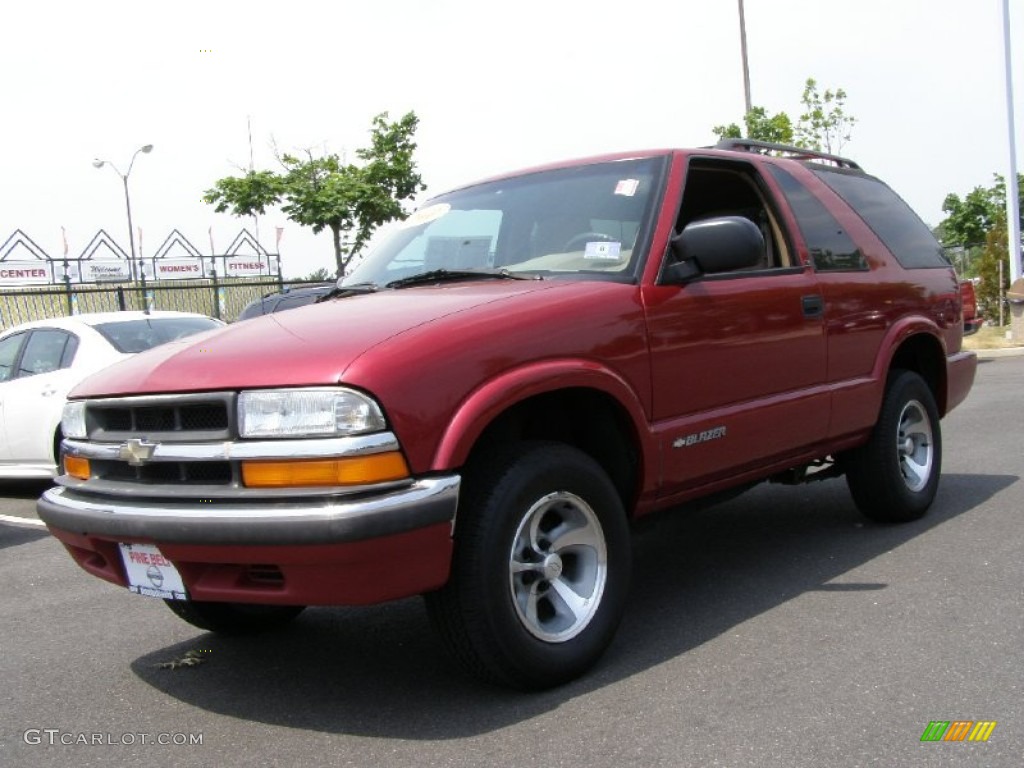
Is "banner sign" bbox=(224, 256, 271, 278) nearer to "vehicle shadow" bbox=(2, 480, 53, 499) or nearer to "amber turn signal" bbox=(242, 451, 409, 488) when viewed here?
"vehicle shadow" bbox=(2, 480, 53, 499)

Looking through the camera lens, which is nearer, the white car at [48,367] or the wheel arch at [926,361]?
the wheel arch at [926,361]

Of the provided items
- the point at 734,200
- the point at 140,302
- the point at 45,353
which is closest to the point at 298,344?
the point at 734,200

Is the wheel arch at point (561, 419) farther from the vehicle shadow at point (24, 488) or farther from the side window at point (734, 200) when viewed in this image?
the vehicle shadow at point (24, 488)

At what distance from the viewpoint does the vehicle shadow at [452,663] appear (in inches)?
134

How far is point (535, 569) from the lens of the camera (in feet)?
11.2

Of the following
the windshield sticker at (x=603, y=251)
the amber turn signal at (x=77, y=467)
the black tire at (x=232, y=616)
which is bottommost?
the black tire at (x=232, y=616)

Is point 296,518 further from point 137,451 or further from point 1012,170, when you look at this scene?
point 1012,170

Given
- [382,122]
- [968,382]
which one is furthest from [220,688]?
[382,122]

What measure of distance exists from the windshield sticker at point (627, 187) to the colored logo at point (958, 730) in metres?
2.26

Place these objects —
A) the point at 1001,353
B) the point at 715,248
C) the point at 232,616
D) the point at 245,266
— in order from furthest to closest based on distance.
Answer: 1. the point at 245,266
2. the point at 1001,353
3. the point at 232,616
4. the point at 715,248

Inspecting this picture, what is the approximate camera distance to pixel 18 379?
841 cm

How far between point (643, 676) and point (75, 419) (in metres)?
2.17

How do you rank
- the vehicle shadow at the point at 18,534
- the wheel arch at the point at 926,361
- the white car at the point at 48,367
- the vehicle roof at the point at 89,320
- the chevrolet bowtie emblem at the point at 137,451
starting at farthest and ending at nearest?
the vehicle roof at the point at 89,320 → the white car at the point at 48,367 → the vehicle shadow at the point at 18,534 → the wheel arch at the point at 926,361 → the chevrolet bowtie emblem at the point at 137,451

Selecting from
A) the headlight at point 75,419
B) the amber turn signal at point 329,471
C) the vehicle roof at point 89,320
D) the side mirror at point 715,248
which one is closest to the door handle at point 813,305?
the side mirror at point 715,248
